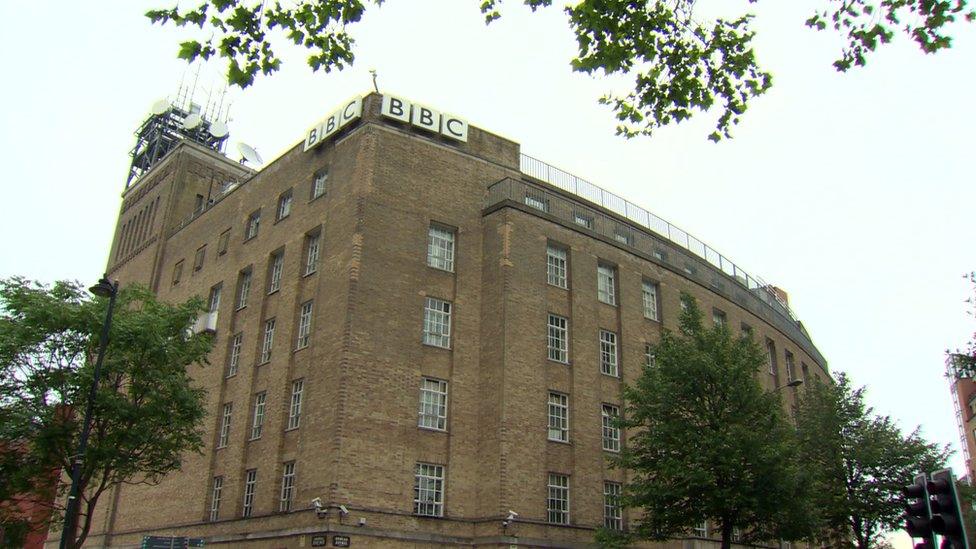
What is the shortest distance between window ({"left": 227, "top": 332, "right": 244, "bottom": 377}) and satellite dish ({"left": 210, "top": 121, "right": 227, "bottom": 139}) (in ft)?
76.2

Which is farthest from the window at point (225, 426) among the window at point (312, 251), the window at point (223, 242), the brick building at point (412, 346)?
the window at point (223, 242)

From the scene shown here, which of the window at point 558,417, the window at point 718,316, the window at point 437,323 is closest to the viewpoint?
the window at point 437,323

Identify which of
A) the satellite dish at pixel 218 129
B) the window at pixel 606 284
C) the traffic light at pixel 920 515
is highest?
the satellite dish at pixel 218 129

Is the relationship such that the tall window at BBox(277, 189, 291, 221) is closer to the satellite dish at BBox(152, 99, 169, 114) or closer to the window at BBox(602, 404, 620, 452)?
the window at BBox(602, 404, 620, 452)

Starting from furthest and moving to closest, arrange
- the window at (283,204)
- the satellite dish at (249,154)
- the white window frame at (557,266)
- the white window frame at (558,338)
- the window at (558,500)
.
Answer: the satellite dish at (249,154)
the window at (283,204)
the white window frame at (557,266)
the white window frame at (558,338)
the window at (558,500)

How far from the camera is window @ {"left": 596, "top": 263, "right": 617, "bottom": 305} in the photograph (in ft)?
105

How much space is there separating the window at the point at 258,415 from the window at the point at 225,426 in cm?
181

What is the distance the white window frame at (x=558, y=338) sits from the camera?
29.2 metres

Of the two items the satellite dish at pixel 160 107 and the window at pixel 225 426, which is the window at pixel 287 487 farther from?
the satellite dish at pixel 160 107

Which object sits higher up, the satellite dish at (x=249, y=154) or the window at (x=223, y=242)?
the satellite dish at (x=249, y=154)

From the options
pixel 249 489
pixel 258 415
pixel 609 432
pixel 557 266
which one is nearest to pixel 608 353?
pixel 609 432

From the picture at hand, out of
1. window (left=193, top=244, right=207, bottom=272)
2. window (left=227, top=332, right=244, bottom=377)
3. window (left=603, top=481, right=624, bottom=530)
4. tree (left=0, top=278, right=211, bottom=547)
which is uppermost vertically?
window (left=193, top=244, right=207, bottom=272)

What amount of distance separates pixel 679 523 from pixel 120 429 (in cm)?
1663

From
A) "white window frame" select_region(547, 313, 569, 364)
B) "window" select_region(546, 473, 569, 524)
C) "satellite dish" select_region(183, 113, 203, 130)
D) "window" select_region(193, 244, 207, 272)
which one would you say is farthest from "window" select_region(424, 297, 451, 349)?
"satellite dish" select_region(183, 113, 203, 130)
